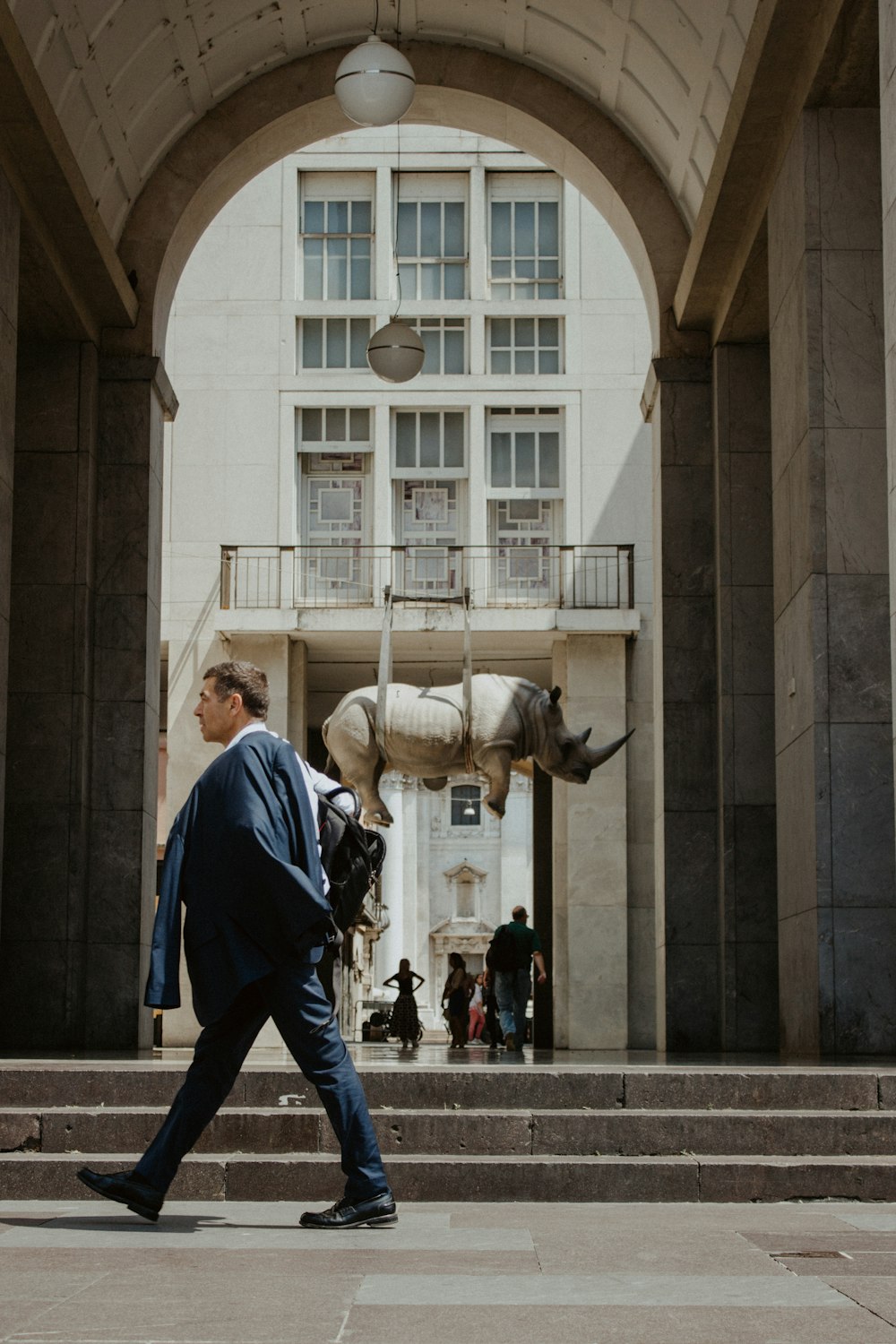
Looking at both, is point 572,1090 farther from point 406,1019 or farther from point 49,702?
point 406,1019

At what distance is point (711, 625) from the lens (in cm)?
1531

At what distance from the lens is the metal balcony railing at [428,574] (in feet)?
89.4

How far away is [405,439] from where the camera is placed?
28.6 m

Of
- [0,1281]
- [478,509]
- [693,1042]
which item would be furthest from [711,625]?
[478,509]

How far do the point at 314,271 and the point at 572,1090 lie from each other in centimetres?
2287

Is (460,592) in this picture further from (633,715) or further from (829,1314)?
(829,1314)

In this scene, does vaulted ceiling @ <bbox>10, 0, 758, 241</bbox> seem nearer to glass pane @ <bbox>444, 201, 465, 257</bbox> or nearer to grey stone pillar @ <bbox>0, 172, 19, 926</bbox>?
grey stone pillar @ <bbox>0, 172, 19, 926</bbox>

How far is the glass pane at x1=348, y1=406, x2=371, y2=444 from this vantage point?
28455 mm

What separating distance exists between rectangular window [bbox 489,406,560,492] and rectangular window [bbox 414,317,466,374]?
3.54 feet

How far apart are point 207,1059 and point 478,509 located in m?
22.4

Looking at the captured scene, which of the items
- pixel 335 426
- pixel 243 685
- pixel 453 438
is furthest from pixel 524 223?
pixel 243 685

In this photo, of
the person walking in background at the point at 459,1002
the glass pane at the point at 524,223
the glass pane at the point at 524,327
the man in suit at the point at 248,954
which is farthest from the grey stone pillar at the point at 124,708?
the glass pane at the point at 524,223

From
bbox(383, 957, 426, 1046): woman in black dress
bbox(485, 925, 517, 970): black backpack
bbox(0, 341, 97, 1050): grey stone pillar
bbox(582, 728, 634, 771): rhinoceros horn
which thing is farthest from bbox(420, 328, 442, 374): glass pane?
bbox(0, 341, 97, 1050): grey stone pillar

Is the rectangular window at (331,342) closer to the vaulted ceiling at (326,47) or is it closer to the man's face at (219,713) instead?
the vaulted ceiling at (326,47)
